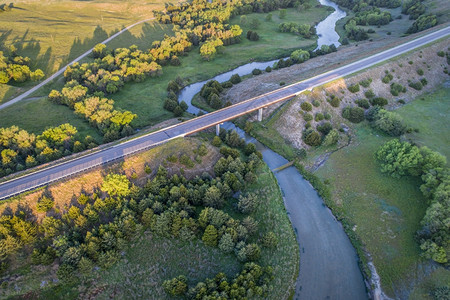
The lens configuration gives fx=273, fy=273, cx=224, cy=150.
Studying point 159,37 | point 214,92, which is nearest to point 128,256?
point 214,92

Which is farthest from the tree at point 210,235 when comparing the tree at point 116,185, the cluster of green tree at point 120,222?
the tree at point 116,185

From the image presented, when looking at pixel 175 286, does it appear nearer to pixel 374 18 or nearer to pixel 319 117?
pixel 319 117

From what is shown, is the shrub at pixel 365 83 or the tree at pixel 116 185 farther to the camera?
the shrub at pixel 365 83

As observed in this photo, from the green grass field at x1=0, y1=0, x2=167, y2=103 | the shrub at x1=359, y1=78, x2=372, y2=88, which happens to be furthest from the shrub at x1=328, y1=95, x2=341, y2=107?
the green grass field at x1=0, y1=0, x2=167, y2=103

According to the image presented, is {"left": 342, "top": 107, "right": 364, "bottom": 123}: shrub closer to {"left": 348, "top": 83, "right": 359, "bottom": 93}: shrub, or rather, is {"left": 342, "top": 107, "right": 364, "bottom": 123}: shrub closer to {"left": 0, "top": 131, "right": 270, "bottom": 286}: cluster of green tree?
{"left": 348, "top": 83, "right": 359, "bottom": 93}: shrub

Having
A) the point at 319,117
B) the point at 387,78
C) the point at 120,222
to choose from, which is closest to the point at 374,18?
the point at 387,78

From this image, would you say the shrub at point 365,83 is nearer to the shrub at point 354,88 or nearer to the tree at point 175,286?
the shrub at point 354,88
